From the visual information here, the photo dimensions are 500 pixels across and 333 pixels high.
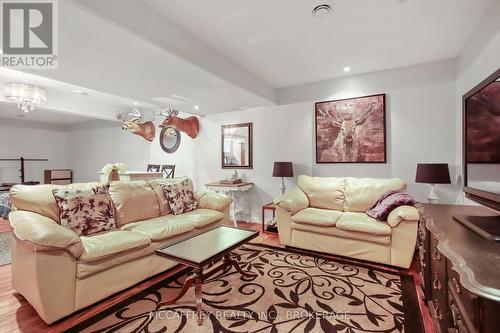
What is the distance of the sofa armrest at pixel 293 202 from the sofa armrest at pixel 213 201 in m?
0.69

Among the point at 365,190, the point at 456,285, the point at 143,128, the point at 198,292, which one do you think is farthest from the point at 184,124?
the point at 456,285

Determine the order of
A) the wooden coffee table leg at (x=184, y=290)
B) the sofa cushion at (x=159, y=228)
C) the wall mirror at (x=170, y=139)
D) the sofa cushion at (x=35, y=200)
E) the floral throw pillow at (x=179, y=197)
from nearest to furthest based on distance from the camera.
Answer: the wooden coffee table leg at (x=184, y=290), the sofa cushion at (x=35, y=200), the sofa cushion at (x=159, y=228), the floral throw pillow at (x=179, y=197), the wall mirror at (x=170, y=139)

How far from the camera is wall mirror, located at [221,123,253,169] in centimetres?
453

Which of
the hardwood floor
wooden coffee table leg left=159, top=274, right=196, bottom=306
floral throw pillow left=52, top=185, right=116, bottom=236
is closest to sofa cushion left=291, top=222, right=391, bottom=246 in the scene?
the hardwood floor

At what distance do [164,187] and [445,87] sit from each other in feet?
12.8

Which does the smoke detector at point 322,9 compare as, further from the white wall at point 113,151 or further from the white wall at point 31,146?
the white wall at point 31,146

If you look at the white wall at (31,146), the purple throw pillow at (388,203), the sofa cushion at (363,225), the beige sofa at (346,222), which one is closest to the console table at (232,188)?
the beige sofa at (346,222)

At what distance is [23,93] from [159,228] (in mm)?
3294

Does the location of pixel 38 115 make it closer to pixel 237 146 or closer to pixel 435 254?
pixel 237 146

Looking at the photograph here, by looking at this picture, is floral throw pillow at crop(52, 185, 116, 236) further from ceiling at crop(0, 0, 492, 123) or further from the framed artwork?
the framed artwork

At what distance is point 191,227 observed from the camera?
8.67ft

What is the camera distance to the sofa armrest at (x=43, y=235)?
162 cm

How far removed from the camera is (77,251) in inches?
69.9

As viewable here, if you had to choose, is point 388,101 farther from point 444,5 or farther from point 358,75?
point 444,5
